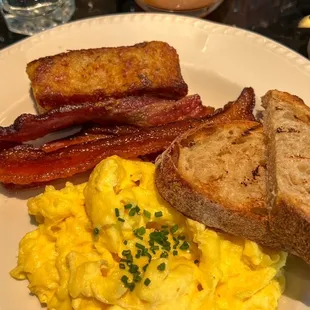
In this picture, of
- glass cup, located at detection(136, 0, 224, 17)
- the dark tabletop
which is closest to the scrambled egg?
glass cup, located at detection(136, 0, 224, 17)

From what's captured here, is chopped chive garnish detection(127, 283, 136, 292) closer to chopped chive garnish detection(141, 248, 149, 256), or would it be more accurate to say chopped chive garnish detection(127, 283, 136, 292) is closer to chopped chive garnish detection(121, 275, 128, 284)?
chopped chive garnish detection(121, 275, 128, 284)

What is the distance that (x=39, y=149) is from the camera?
2740mm

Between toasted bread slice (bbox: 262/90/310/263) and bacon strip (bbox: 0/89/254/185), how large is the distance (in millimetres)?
261

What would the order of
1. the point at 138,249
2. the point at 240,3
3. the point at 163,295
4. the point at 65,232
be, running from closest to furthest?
1. the point at 163,295
2. the point at 138,249
3. the point at 65,232
4. the point at 240,3

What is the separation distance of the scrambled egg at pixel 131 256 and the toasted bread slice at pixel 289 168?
5.7 inches

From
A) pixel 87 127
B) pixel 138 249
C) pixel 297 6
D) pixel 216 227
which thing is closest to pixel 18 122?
pixel 87 127

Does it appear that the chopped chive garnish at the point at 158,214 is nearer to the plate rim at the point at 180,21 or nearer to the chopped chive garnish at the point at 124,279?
the chopped chive garnish at the point at 124,279

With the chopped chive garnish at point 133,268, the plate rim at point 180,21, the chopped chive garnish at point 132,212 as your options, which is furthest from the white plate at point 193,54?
the chopped chive garnish at point 133,268

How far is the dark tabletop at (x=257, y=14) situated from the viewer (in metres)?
3.86

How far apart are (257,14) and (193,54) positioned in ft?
3.54

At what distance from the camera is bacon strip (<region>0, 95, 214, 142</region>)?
8.88ft

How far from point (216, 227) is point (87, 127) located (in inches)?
37.8

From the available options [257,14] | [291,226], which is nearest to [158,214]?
[291,226]

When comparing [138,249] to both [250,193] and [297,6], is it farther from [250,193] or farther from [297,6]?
[297,6]
